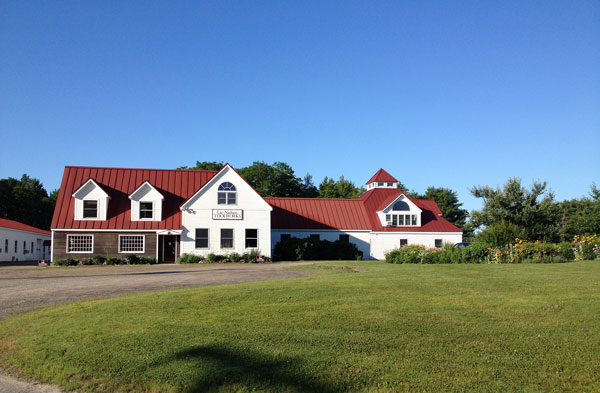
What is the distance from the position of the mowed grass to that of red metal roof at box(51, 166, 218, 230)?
24.4m

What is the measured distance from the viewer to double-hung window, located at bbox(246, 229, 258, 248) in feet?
121

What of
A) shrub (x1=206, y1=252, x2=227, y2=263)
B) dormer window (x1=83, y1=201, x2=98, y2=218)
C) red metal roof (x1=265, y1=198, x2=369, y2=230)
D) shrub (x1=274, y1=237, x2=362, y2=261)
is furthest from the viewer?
red metal roof (x1=265, y1=198, x2=369, y2=230)

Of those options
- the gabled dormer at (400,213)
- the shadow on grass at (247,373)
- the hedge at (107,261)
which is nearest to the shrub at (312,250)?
the gabled dormer at (400,213)

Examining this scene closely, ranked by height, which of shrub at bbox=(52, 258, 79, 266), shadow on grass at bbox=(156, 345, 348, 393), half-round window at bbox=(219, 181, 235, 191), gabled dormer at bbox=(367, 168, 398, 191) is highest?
gabled dormer at bbox=(367, 168, 398, 191)

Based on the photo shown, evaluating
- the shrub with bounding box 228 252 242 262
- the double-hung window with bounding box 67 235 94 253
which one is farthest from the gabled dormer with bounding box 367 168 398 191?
the double-hung window with bounding box 67 235 94 253

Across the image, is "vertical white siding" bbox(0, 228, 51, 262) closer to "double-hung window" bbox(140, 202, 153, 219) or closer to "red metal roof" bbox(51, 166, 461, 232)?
"red metal roof" bbox(51, 166, 461, 232)

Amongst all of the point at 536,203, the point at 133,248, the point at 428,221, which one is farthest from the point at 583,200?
the point at 133,248

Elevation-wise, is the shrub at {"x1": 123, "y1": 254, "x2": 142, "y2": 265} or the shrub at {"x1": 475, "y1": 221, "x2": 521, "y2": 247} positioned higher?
the shrub at {"x1": 475, "y1": 221, "x2": 521, "y2": 247}

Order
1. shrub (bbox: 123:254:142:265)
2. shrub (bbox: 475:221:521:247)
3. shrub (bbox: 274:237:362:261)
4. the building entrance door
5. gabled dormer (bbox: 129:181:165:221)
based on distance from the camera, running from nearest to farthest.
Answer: shrub (bbox: 475:221:521:247) → shrub (bbox: 123:254:142:265) → gabled dormer (bbox: 129:181:165:221) → the building entrance door → shrub (bbox: 274:237:362:261)

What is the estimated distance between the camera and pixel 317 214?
146 feet

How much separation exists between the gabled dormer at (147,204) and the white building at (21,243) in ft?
45.0

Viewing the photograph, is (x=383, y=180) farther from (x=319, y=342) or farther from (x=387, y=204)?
(x=319, y=342)

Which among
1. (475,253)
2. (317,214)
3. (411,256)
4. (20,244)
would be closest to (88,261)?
(20,244)

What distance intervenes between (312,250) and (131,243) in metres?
13.4
